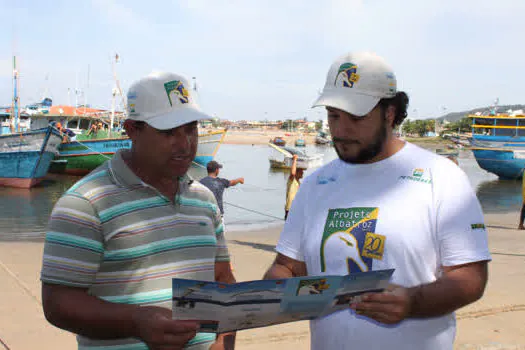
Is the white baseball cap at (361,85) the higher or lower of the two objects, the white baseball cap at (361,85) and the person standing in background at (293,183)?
the higher

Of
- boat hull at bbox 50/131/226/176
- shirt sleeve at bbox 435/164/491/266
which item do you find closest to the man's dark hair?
shirt sleeve at bbox 435/164/491/266

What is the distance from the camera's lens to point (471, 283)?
164 centimetres

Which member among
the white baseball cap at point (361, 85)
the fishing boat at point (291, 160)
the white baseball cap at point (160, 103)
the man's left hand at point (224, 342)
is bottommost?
the fishing boat at point (291, 160)

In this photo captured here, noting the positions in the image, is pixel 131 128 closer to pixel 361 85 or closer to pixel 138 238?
pixel 138 238

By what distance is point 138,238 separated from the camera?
174cm

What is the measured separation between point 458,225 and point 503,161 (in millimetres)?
33183

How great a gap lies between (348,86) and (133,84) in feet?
2.58

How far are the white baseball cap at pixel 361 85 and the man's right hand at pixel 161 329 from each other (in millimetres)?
887

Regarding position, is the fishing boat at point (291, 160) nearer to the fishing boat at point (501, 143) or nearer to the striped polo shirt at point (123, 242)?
the fishing boat at point (501, 143)

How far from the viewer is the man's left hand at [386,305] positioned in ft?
5.08

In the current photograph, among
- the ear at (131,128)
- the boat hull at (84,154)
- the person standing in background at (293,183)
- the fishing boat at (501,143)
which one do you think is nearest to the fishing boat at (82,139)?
the boat hull at (84,154)

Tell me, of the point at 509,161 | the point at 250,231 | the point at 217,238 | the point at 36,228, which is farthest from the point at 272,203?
the point at 217,238

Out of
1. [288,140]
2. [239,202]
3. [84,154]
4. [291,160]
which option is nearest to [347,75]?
[239,202]

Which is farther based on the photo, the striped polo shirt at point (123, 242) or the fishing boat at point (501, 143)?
the fishing boat at point (501, 143)
